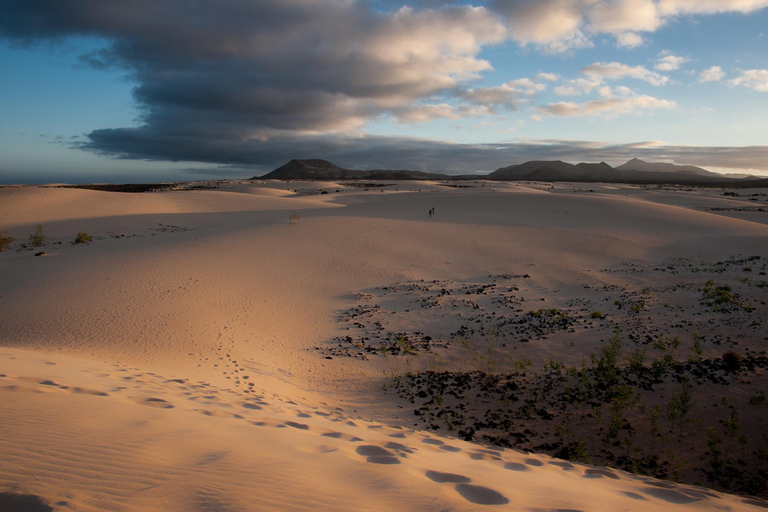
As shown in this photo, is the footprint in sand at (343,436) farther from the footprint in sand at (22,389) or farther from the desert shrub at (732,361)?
the desert shrub at (732,361)

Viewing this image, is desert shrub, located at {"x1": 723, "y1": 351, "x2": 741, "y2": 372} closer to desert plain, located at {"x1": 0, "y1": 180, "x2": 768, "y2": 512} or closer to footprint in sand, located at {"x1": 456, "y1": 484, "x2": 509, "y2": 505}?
desert plain, located at {"x1": 0, "y1": 180, "x2": 768, "y2": 512}

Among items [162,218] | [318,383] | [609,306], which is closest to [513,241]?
[609,306]

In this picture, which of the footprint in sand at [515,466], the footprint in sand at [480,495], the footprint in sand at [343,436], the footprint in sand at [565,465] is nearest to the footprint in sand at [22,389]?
the footprint in sand at [343,436]

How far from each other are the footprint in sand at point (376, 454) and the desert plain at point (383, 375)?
3 cm

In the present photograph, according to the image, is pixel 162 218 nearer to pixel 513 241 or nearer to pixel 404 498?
pixel 513 241

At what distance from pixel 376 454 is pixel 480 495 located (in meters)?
1.36

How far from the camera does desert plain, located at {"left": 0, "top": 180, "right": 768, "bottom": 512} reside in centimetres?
361

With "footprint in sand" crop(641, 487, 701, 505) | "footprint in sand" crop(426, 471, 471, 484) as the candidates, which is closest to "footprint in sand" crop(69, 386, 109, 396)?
"footprint in sand" crop(426, 471, 471, 484)

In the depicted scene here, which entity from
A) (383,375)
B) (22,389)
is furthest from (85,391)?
(383,375)

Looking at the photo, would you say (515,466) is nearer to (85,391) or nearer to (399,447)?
(399,447)

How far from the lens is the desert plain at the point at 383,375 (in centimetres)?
361

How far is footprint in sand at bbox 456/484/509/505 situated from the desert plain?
0.03 meters

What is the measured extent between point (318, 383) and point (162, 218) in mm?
27055

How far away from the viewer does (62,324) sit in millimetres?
9797
